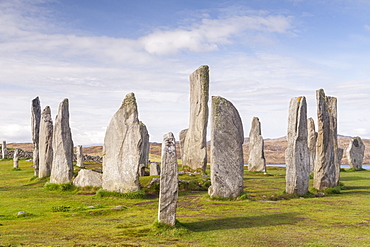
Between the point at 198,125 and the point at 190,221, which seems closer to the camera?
the point at 190,221

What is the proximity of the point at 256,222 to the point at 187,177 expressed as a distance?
12631 mm

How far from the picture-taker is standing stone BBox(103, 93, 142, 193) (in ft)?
66.8

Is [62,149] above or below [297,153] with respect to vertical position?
above

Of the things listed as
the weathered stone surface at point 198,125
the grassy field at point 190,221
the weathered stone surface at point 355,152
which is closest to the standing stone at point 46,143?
the grassy field at point 190,221

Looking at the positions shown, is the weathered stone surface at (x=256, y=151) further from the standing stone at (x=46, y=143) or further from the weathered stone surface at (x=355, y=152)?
the standing stone at (x=46, y=143)

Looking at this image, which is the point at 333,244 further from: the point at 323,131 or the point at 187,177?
the point at 187,177

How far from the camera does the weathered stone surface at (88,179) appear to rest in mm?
22794

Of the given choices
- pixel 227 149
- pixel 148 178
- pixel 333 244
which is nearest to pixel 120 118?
pixel 148 178

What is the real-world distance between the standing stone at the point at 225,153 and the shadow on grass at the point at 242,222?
11.3ft

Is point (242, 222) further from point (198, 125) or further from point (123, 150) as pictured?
point (198, 125)

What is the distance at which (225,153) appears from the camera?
60.0 feet

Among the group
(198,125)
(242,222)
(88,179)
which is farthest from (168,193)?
(198,125)

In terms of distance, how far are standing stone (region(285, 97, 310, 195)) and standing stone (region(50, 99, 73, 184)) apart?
40.9ft

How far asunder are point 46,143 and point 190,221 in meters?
16.3
